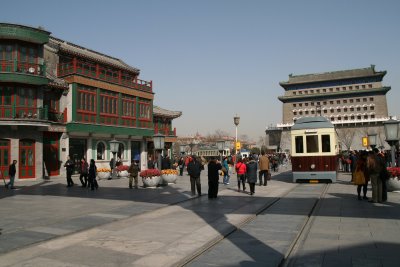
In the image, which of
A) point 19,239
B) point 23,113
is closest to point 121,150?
point 23,113

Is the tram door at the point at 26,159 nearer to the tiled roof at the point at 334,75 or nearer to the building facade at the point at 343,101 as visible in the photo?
the building facade at the point at 343,101

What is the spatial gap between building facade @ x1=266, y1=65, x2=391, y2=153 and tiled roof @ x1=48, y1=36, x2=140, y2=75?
49767mm

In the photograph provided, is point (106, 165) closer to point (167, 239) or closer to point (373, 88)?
point (167, 239)

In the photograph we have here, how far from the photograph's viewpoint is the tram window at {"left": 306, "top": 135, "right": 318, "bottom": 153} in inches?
724

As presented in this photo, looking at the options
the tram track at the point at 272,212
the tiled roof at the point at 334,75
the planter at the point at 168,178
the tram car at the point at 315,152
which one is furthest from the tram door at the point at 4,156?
the tiled roof at the point at 334,75

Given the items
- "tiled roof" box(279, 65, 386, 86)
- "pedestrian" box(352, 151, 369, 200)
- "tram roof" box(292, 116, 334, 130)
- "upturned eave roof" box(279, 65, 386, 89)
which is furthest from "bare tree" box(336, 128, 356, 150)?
"pedestrian" box(352, 151, 369, 200)

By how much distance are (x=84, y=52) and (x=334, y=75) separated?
65.8m

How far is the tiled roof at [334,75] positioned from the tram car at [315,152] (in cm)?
6724

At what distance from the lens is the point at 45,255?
586 centimetres

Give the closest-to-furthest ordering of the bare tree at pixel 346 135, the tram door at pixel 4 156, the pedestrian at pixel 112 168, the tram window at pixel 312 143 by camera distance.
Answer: the tram window at pixel 312 143
the tram door at pixel 4 156
the pedestrian at pixel 112 168
the bare tree at pixel 346 135

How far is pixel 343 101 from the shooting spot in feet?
263

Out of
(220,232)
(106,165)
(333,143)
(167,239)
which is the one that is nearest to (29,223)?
(167,239)

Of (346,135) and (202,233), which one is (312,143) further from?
(346,135)

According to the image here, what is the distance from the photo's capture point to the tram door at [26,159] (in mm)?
23672
